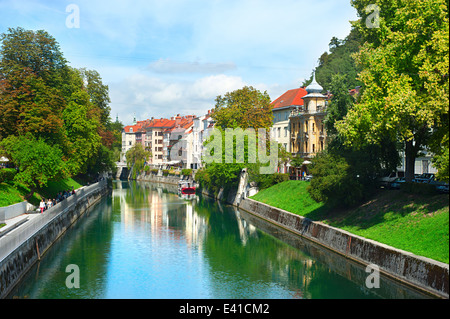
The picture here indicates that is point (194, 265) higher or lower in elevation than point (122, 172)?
lower

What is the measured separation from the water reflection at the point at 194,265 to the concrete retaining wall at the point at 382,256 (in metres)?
0.63

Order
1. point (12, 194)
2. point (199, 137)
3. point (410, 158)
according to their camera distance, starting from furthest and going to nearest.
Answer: point (199, 137) → point (12, 194) → point (410, 158)

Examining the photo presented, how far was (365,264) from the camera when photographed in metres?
29.9

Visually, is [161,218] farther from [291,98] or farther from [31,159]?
[291,98]

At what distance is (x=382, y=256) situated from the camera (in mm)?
27891

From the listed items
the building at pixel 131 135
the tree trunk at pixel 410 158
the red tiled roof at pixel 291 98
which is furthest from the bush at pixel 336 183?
the building at pixel 131 135

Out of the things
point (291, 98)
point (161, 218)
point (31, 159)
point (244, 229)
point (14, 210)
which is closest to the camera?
point (14, 210)

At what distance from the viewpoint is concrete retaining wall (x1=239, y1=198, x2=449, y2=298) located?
22625 millimetres

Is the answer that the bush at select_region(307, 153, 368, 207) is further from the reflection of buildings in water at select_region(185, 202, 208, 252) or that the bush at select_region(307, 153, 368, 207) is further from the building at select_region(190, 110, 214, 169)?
the building at select_region(190, 110, 214, 169)

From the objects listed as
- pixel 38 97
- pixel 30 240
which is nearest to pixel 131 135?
pixel 38 97

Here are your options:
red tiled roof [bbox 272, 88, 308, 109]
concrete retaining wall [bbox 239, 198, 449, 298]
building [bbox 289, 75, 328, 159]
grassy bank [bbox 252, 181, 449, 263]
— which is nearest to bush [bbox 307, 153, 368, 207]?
grassy bank [bbox 252, 181, 449, 263]

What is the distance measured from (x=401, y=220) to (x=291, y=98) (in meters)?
49.7

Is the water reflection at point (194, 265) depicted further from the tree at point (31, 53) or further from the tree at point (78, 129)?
the tree at point (31, 53)
